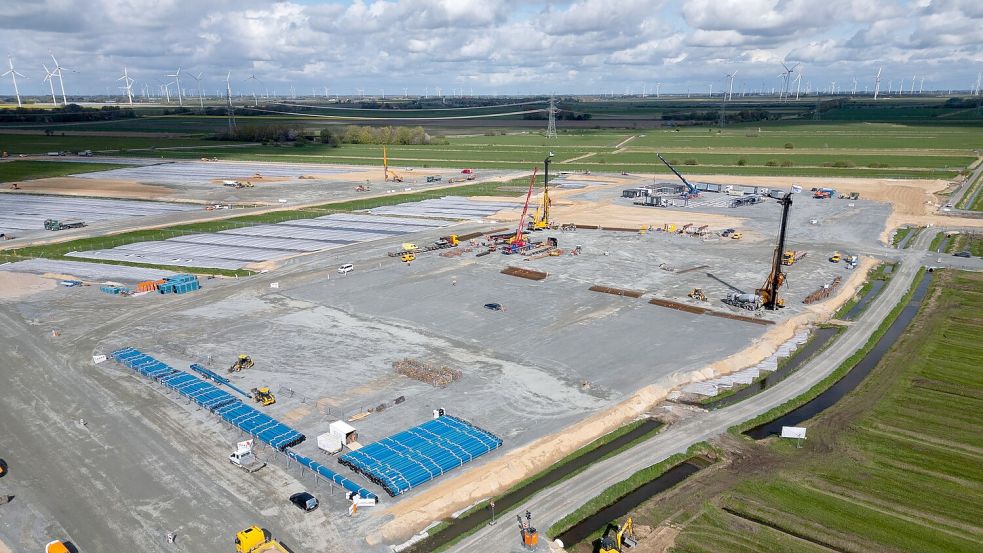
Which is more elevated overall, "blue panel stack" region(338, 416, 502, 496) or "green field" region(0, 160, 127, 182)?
"green field" region(0, 160, 127, 182)

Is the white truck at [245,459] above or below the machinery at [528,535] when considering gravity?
above

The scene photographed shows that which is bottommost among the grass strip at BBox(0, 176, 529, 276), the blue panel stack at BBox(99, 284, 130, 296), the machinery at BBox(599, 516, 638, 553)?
the machinery at BBox(599, 516, 638, 553)

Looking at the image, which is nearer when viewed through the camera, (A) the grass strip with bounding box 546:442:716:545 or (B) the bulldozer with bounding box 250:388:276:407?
(A) the grass strip with bounding box 546:442:716:545

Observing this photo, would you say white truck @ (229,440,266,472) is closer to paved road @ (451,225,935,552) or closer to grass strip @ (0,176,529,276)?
paved road @ (451,225,935,552)

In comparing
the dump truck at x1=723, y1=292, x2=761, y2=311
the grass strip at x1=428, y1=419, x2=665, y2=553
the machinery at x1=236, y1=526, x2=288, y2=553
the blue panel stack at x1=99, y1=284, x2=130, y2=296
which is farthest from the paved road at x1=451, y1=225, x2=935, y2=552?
the blue panel stack at x1=99, y1=284, x2=130, y2=296

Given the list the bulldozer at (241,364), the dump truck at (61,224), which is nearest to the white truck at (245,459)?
the bulldozer at (241,364)

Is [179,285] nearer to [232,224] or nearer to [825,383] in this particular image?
[232,224]

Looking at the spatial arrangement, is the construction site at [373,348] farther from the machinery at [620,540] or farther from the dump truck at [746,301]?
the machinery at [620,540]
